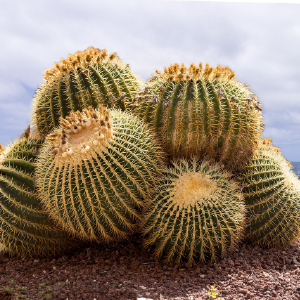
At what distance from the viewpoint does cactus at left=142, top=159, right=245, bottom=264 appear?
4176 millimetres

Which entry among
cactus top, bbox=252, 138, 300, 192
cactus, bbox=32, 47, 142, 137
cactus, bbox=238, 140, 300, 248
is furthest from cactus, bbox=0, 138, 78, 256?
cactus top, bbox=252, 138, 300, 192

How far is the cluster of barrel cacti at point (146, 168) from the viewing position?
414cm

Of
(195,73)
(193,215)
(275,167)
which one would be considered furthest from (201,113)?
(275,167)

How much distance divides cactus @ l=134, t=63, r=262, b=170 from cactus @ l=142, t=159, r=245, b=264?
355 mm

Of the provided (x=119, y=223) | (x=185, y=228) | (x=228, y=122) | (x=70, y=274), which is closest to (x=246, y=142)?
(x=228, y=122)

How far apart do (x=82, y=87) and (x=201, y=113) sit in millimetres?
1681

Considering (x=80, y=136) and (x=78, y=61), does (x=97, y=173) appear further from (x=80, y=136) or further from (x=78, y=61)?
(x=78, y=61)

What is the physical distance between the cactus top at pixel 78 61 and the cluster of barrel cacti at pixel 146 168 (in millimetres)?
16

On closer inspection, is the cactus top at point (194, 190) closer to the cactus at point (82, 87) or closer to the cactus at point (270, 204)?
the cactus at point (270, 204)

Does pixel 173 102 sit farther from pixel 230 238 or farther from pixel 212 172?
pixel 230 238

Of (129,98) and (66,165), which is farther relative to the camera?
(129,98)

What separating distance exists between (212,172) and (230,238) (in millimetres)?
776

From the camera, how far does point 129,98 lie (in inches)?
214

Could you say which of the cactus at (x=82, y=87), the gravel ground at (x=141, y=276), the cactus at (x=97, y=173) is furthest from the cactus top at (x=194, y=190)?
the cactus at (x=82, y=87)
